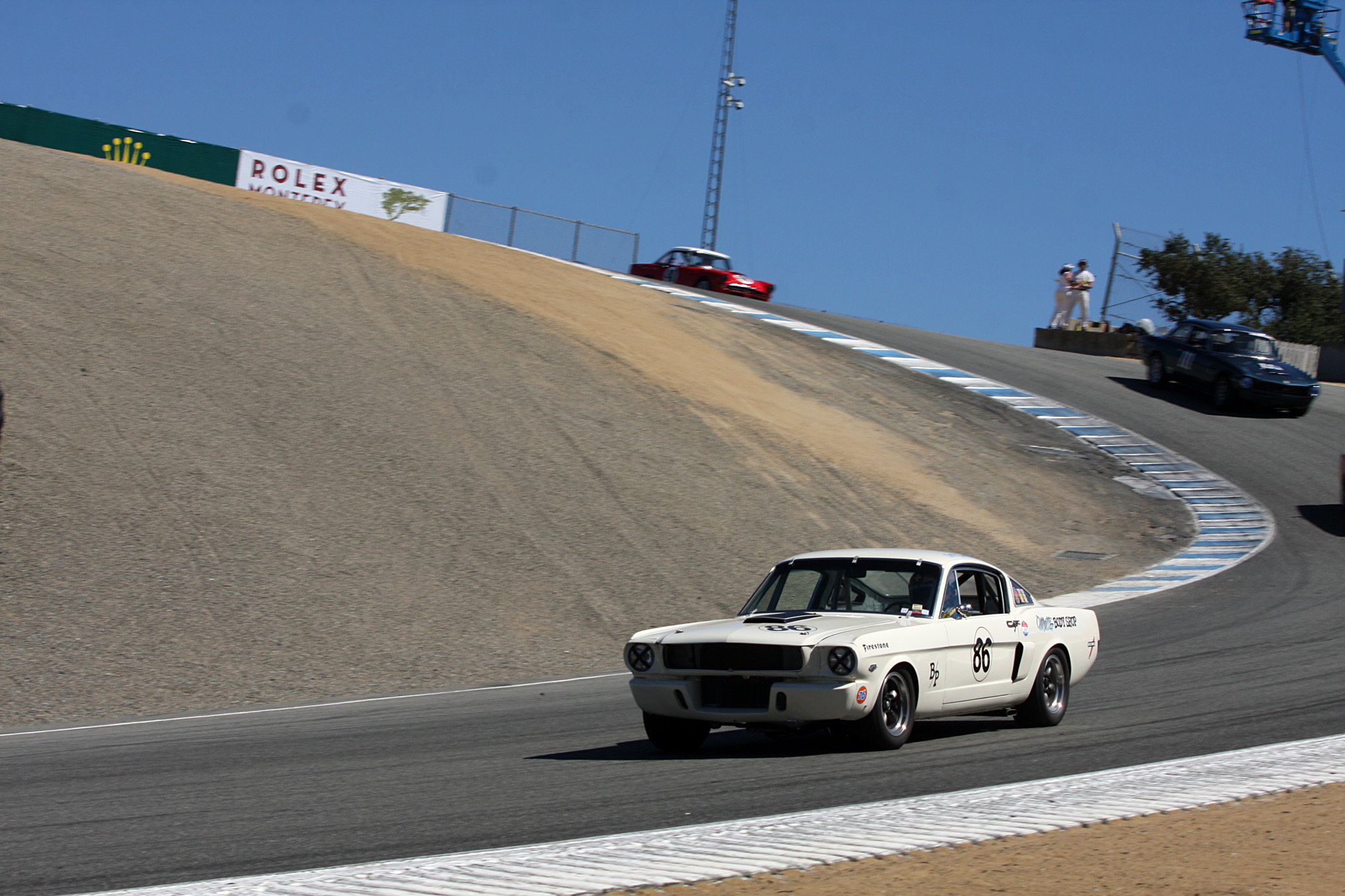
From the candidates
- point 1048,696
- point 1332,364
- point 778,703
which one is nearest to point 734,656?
point 778,703

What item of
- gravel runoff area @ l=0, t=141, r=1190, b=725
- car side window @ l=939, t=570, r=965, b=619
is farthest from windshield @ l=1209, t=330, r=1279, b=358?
car side window @ l=939, t=570, r=965, b=619

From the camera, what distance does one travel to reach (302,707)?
10.3 meters

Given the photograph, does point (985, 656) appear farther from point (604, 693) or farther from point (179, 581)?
point (179, 581)

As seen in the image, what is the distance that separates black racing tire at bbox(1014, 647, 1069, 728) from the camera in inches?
330

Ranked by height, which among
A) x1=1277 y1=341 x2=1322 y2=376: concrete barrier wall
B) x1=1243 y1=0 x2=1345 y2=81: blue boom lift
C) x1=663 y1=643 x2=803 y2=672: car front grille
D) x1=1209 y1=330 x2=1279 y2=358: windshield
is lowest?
x1=663 y1=643 x2=803 y2=672: car front grille

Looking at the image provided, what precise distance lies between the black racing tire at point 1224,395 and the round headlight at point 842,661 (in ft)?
77.2

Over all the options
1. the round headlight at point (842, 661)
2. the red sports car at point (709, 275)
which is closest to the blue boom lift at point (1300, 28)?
the red sports car at point (709, 275)

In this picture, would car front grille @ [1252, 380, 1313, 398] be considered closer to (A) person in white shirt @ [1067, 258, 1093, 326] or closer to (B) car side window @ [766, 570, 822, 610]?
(A) person in white shirt @ [1067, 258, 1093, 326]

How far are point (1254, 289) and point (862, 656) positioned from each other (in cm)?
6277

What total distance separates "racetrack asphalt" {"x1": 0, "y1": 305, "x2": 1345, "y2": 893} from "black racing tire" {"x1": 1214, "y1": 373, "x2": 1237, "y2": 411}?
50.7 feet

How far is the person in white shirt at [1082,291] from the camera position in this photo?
118 ft

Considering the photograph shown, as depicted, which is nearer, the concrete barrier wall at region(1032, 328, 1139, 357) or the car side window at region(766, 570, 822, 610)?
the car side window at region(766, 570, 822, 610)

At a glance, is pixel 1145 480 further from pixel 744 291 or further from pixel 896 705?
pixel 896 705

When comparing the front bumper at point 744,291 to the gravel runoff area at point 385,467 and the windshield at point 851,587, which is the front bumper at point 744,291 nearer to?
the gravel runoff area at point 385,467
